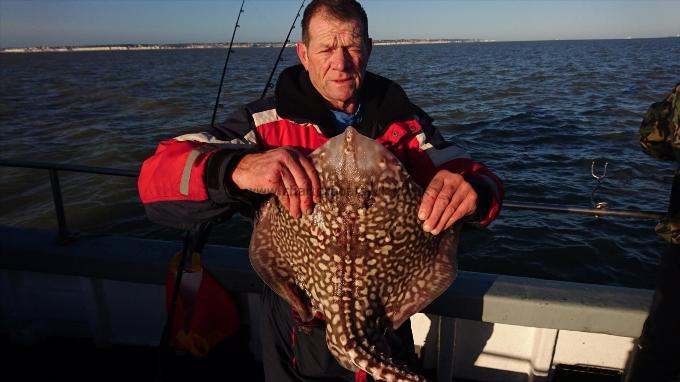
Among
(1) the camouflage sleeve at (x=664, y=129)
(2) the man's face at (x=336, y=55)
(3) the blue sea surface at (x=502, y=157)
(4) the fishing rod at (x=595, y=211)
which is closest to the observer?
(2) the man's face at (x=336, y=55)

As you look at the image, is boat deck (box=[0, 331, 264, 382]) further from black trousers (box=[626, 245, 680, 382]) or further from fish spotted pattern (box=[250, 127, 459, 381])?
black trousers (box=[626, 245, 680, 382])

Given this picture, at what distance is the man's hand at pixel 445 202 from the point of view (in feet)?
6.56

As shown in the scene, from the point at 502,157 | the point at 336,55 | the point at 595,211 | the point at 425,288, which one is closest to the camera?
the point at 425,288

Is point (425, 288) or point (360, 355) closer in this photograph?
point (360, 355)

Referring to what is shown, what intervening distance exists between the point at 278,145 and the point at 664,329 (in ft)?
9.56

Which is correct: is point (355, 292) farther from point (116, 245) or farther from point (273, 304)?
point (116, 245)

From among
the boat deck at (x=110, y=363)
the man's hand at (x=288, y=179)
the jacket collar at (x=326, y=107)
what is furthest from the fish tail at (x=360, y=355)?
the boat deck at (x=110, y=363)

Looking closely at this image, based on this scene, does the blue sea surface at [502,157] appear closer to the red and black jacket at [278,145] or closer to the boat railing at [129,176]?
the boat railing at [129,176]

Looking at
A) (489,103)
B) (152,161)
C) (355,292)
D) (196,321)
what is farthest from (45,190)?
(489,103)

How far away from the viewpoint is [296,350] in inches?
99.6

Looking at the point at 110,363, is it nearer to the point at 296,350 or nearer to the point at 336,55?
the point at 296,350

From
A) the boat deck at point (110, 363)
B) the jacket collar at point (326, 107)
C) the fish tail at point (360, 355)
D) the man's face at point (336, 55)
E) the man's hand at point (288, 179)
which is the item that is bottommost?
the boat deck at point (110, 363)

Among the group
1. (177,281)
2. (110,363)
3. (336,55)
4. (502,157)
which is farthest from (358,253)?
(502,157)

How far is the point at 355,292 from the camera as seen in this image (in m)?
2.06
